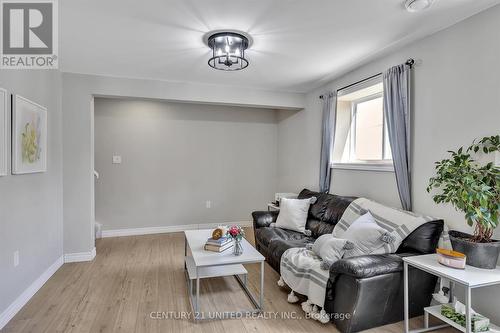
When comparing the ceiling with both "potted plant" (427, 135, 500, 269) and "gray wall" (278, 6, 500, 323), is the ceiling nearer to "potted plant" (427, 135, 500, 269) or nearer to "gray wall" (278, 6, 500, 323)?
"gray wall" (278, 6, 500, 323)

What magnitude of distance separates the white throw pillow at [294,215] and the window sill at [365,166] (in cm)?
54

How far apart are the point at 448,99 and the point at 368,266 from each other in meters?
1.52

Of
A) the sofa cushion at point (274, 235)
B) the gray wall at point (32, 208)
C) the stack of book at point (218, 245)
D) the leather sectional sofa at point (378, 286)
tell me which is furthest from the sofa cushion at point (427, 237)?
the gray wall at point (32, 208)

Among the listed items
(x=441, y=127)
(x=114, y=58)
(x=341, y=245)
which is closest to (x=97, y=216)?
(x=114, y=58)

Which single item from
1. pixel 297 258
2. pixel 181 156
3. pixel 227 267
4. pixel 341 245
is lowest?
pixel 227 267

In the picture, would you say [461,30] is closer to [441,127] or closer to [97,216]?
[441,127]

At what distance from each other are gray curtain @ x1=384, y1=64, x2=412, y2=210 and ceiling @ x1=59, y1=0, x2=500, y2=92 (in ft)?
1.01

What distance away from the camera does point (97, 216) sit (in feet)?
15.1

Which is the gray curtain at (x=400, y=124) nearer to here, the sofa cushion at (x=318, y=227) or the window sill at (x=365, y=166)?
the window sill at (x=365, y=166)

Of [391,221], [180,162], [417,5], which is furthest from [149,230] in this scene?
[417,5]

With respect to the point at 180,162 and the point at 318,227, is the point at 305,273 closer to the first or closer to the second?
the point at 318,227

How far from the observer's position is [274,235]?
3289mm

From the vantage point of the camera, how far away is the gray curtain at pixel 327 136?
12.3ft

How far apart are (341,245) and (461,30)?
196 centimetres
